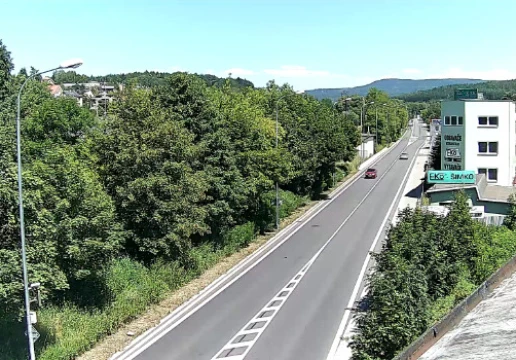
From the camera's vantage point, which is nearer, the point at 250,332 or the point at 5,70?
the point at 250,332

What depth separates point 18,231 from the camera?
17688 millimetres

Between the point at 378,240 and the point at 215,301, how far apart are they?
15092 millimetres

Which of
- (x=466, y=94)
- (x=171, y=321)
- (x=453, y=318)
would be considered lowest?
(x=171, y=321)

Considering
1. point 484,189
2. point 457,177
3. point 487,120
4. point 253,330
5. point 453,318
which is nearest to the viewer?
point 453,318

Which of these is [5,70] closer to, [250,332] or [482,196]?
[250,332]

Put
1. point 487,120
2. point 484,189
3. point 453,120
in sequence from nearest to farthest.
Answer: point 484,189
point 487,120
point 453,120

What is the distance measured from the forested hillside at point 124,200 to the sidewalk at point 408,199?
28.4 feet

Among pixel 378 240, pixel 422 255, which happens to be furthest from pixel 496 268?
pixel 378 240

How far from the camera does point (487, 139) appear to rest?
4962cm

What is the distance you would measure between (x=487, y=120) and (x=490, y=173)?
487 centimetres

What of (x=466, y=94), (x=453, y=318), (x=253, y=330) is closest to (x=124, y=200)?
(x=253, y=330)

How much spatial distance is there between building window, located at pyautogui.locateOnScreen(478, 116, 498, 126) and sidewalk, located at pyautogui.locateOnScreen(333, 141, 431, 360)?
351 inches

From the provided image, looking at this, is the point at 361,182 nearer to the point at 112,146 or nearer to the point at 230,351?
the point at 112,146

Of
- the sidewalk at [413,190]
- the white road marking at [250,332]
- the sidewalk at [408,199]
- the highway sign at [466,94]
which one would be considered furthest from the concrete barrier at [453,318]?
the highway sign at [466,94]
